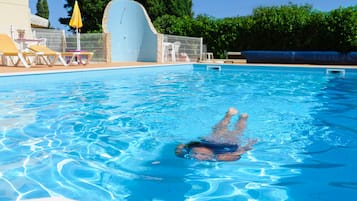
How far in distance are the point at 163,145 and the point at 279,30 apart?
15.2 m

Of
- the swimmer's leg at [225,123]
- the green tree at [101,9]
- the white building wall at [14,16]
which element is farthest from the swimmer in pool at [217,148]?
the green tree at [101,9]

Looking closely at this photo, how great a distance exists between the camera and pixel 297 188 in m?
2.69

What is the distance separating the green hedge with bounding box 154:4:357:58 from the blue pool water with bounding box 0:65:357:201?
339 inches

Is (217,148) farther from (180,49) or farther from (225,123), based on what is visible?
(180,49)

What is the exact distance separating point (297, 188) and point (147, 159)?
143 cm

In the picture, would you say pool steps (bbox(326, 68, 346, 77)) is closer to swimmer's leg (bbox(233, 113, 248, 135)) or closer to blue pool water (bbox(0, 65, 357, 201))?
blue pool water (bbox(0, 65, 357, 201))

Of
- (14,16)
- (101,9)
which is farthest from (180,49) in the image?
(101,9)

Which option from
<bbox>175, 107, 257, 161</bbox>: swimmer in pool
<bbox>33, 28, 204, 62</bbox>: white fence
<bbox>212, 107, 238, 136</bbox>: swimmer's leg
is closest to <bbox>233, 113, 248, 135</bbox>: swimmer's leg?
<bbox>175, 107, 257, 161</bbox>: swimmer in pool

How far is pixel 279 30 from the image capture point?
1741 centimetres

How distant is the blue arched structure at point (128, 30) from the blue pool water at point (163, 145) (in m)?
9.25

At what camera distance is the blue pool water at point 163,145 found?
2621 mm

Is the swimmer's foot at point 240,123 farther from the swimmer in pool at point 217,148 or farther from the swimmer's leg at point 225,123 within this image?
the swimmer's leg at point 225,123

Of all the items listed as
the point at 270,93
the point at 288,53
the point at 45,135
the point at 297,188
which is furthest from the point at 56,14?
the point at 297,188

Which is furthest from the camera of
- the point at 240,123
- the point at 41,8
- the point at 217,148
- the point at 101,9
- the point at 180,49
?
Result: the point at 41,8
